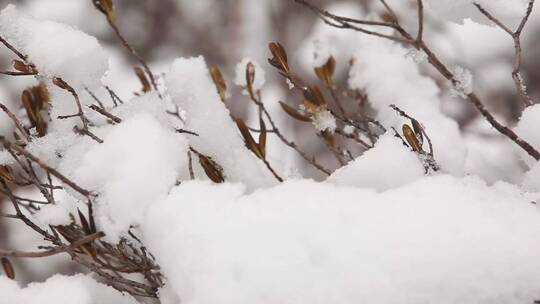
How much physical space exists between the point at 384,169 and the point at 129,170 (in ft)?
1.82

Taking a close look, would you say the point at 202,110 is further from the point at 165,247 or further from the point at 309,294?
the point at 309,294

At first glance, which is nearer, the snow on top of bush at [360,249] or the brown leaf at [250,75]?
the snow on top of bush at [360,249]

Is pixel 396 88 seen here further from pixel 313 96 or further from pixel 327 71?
pixel 313 96

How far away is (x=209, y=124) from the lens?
142 centimetres

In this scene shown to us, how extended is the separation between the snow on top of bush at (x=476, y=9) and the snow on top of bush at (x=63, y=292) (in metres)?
1.08

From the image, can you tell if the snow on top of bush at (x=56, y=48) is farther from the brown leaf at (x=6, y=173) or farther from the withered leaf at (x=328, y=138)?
the withered leaf at (x=328, y=138)

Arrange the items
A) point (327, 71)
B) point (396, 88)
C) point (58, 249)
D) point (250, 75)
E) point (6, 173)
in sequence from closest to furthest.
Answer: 1. point (58, 249)
2. point (6, 173)
3. point (250, 75)
4. point (327, 71)
5. point (396, 88)

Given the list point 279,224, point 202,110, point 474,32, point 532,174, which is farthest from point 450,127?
point 474,32

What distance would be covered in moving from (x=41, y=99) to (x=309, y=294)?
0.99 metres

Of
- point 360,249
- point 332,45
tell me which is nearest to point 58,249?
point 360,249

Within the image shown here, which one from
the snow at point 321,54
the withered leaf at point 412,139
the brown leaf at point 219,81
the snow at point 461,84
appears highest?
the snow at point 321,54

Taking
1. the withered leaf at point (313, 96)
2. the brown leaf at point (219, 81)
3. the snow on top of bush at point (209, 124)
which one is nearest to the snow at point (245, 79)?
the brown leaf at point (219, 81)

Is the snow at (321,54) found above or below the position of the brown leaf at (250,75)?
above

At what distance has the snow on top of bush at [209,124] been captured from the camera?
140 cm
